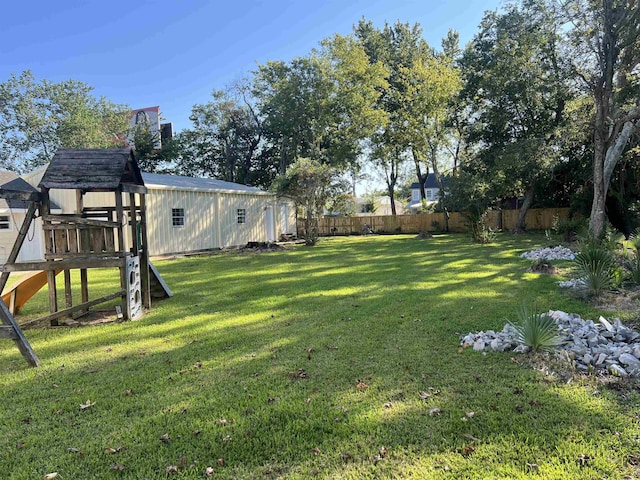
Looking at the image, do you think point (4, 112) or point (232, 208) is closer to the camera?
point (232, 208)

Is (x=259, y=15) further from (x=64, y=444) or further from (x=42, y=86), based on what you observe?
(x=42, y=86)

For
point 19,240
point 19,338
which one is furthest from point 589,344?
point 19,240

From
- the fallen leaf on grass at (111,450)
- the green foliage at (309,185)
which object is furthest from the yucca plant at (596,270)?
the green foliage at (309,185)

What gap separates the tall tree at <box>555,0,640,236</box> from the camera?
1030cm

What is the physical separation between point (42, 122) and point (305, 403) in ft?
104

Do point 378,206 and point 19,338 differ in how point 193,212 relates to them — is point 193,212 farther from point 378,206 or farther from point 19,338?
point 378,206

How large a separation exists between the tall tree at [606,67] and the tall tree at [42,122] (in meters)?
27.1

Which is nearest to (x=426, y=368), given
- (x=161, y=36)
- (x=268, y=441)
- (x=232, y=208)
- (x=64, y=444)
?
(x=268, y=441)

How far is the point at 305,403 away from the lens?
9.66 ft

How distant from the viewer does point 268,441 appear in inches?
97.6

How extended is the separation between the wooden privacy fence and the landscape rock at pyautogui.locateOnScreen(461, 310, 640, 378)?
2023 cm

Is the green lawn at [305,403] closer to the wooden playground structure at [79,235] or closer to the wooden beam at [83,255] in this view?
the wooden playground structure at [79,235]

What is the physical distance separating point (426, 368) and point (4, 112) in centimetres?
3317

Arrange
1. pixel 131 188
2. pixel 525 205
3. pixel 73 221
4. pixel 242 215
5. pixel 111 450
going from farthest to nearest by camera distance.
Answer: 1. pixel 525 205
2. pixel 242 215
3. pixel 131 188
4. pixel 73 221
5. pixel 111 450
